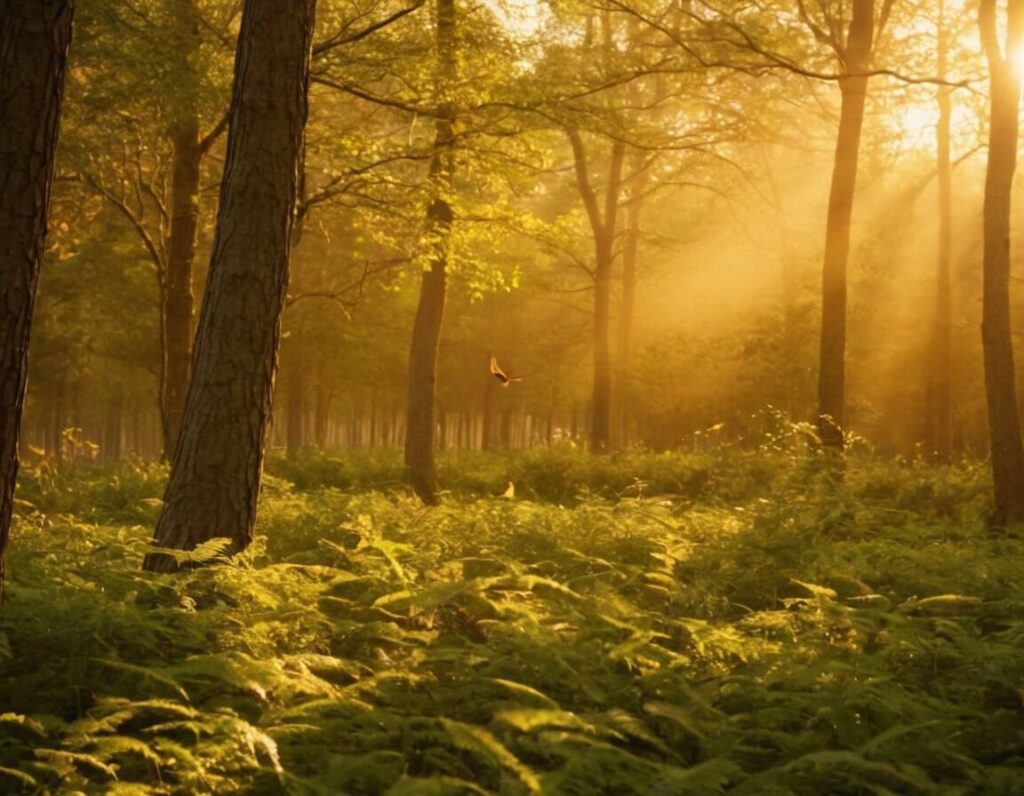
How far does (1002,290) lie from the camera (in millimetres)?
13156

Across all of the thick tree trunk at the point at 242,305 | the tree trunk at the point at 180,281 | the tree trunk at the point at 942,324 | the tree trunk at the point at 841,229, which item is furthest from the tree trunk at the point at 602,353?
the thick tree trunk at the point at 242,305

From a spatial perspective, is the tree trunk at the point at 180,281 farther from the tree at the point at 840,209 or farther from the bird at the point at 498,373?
the tree at the point at 840,209

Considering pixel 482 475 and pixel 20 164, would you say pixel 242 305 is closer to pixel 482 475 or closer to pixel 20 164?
pixel 20 164

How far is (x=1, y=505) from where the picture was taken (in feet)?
15.8

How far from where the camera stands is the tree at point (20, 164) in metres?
4.76

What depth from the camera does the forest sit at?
4773 millimetres

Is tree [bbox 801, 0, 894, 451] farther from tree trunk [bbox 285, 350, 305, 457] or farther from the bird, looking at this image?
tree trunk [bbox 285, 350, 305, 457]

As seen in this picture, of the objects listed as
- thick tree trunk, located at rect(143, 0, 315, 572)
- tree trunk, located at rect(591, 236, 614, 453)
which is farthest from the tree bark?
thick tree trunk, located at rect(143, 0, 315, 572)

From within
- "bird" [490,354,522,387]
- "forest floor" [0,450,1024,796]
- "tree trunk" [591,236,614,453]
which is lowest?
"forest floor" [0,450,1024,796]

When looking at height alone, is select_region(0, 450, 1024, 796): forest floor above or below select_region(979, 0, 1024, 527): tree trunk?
below

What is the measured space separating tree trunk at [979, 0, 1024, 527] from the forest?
48mm

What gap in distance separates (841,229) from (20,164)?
13.3 m

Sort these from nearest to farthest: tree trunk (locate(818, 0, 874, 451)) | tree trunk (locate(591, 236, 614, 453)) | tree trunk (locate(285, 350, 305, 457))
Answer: tree trunk (locate(818, 0, 874, 451)), tree trunk (locate(591, 236, 614, 453)), tree trunk (locate(285, 350, 305, 457))

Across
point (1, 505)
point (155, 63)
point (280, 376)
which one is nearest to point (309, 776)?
point (1, 505)
